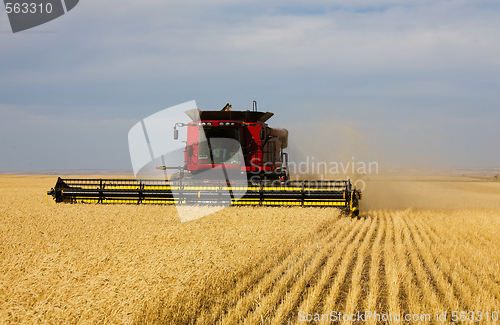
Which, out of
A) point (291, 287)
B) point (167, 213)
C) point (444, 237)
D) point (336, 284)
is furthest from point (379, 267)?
point (167, 213)

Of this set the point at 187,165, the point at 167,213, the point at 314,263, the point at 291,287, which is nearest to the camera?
the point at 291,287

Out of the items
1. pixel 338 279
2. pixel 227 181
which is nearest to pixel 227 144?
pixel 227 181

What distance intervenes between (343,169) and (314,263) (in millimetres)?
19254

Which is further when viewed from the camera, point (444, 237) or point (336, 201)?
point (336, 201)

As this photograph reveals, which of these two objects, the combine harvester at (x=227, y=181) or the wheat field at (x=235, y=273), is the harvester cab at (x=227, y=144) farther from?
the wheat field at (x=235, y=273)

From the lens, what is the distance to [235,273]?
567 cm

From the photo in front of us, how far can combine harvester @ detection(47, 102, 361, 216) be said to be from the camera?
11906 mm

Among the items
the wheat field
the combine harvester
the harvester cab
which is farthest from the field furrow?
the harvester cab

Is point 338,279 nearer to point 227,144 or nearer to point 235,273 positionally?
point 235,273

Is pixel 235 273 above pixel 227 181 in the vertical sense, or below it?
below

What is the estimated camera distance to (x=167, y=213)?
10.6m

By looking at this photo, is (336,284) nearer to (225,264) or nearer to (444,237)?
(225,264)

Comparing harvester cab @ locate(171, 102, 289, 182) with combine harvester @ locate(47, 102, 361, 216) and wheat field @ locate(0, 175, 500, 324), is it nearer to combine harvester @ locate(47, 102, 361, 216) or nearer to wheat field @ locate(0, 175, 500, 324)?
combine harvester @ locate(47, 102, 361, 216)

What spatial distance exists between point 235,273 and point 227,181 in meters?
6.78
